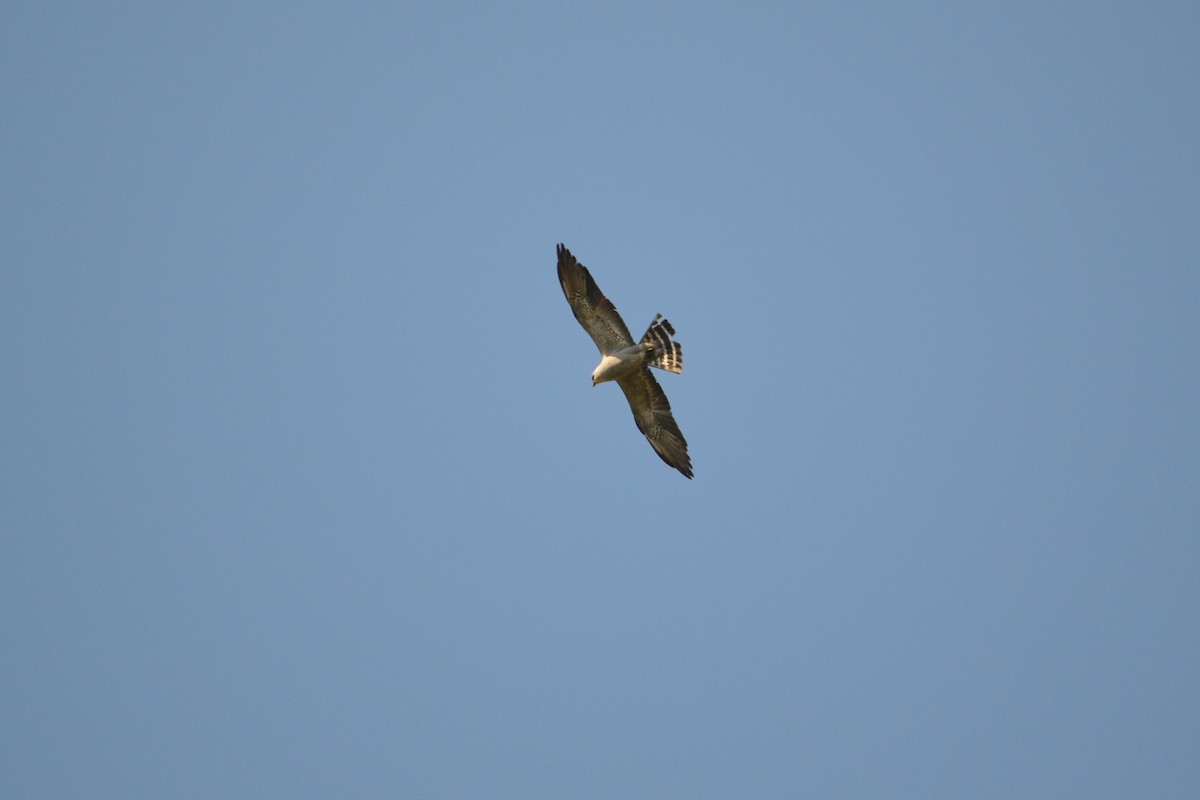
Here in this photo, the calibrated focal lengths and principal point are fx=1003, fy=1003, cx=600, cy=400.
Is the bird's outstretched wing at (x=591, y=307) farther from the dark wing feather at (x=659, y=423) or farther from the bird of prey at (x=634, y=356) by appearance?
the dark wing feather at (x=659, y=423)

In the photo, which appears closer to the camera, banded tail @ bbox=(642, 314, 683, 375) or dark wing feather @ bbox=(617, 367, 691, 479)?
banded tail @ bbox=(642, 314, 683, 375)

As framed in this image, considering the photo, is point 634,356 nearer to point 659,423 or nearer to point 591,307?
point 591,307

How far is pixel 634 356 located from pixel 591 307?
1.22 metres

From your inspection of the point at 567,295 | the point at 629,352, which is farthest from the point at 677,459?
the point at 567,295

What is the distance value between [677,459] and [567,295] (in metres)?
3.56

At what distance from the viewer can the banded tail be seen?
16.7 m

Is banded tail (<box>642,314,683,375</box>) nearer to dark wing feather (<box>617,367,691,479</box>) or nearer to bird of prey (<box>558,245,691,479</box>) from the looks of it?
bird of prey (<box>558,245,691,479</box>)

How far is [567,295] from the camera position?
17156mm

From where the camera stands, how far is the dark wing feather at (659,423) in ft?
57.9

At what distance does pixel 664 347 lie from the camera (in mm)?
16797

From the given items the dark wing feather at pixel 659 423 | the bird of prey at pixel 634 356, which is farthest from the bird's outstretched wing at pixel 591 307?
the dark wing feather at pixel 659 423

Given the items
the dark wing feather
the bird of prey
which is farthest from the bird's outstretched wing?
the dark wing feather

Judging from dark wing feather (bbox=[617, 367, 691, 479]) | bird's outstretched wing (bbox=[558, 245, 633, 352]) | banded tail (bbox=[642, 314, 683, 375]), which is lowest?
dark wing feather (bbox=[617, 367, 691, 479])

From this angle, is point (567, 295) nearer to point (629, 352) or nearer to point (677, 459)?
point (629, 352)
